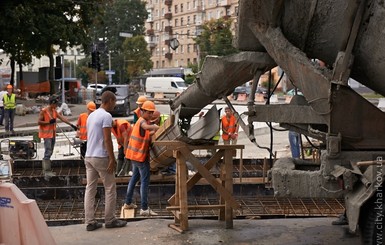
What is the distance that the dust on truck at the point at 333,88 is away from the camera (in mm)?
5938

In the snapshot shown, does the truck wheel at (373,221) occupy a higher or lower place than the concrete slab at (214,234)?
higher

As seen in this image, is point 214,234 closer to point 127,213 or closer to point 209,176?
point 209,176

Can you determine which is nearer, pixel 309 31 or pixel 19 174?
pixel 309 31

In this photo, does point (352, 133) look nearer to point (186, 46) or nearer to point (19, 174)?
point (19, 174)

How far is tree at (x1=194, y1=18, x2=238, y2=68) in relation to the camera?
159 feet

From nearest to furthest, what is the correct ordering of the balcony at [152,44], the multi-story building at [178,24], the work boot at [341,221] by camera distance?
the work boot at [341,221]
the multi-story building at [178,24]
the balcony at [152,44]

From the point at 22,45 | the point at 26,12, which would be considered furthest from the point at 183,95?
the point at 22,45

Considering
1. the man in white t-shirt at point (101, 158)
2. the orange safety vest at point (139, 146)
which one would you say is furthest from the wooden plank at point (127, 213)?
the man in white t-shirt at point (101, 158)

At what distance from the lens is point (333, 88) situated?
19.6 feet

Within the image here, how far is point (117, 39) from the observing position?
89.1 metres

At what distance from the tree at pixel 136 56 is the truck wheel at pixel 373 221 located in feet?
250

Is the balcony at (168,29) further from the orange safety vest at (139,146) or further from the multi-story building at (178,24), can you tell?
the orange safety vest at (139,146)

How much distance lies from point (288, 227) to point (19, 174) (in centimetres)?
685

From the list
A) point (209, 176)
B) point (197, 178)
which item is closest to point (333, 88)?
point (209, 176)
